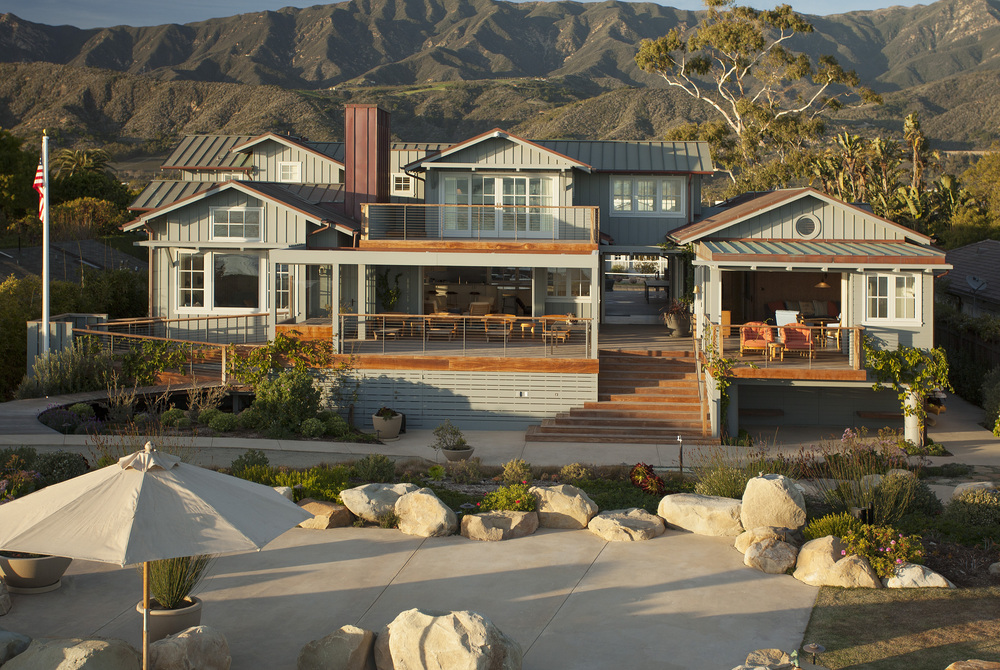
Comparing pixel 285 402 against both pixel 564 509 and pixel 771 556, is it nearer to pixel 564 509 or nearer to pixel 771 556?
pixel 564 509

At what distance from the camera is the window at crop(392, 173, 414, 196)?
29.8m

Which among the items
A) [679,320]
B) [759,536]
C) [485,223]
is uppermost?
[485,223]

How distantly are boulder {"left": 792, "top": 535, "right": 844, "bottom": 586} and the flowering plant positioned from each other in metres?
0.14

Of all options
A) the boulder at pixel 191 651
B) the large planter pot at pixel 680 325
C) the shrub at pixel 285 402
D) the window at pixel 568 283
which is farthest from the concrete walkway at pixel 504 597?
the window at pixel 568 283

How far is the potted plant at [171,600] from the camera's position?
24.8ft

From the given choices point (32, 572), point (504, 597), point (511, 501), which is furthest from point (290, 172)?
point (504, 597)

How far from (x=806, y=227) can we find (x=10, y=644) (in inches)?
744

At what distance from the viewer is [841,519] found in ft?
35.1

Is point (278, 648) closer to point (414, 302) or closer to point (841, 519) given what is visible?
point (841, 519)

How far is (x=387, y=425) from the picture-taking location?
61.5 ft

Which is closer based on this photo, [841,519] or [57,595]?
[57,595]

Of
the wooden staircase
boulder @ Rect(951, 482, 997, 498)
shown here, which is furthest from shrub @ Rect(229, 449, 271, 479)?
boulder @ Rect(951, 482, 997, 498)

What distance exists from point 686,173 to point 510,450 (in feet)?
42.0

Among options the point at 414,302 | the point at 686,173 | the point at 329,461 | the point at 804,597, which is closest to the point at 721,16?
the point at 686,173
